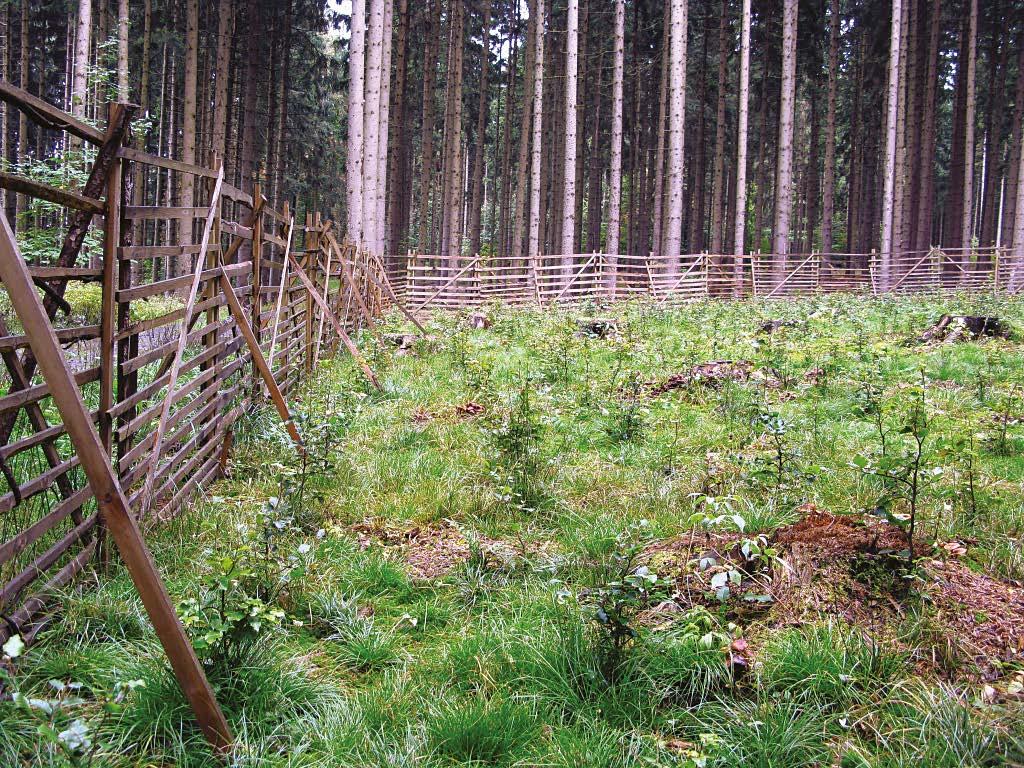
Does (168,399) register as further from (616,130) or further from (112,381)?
(616,130)

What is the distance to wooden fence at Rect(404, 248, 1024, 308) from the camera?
23.0 meters

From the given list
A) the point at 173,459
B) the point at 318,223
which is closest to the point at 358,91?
the point at 318,223

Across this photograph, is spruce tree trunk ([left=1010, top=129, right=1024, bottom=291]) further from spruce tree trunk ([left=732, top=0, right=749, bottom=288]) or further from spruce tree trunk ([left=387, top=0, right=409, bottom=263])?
spruce tree trunk ([left=387, top=0, right=409, bottom=263])

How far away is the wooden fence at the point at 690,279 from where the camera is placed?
A: 75.6 feet

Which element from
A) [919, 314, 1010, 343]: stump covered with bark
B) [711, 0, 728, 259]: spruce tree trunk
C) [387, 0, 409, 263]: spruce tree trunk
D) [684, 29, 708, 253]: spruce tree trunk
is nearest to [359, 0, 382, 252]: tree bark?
[387, 0, 409, 263]: spruce tree trunk

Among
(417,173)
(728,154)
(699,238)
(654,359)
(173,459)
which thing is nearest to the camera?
(173,459)

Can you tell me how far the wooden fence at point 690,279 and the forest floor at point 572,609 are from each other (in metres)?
16.6

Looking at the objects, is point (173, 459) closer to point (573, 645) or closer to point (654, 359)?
point (573, 645)

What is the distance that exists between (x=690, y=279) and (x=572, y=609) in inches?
938

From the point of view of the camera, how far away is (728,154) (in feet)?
142

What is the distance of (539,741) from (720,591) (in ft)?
3.11

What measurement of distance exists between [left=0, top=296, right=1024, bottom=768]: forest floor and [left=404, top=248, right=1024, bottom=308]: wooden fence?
655 inches

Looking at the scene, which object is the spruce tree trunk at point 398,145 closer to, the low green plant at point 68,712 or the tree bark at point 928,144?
the tree bark at point 928,144

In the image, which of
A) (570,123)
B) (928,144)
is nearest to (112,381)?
(570,123)
